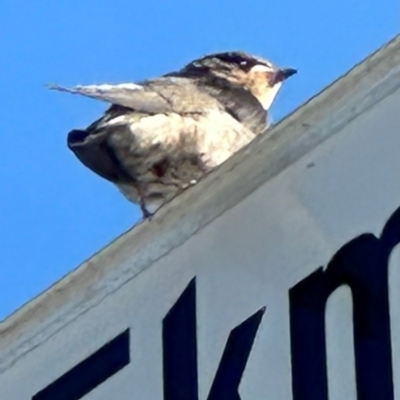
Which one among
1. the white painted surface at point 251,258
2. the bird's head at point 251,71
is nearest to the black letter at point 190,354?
the white painted surface at point 251,258

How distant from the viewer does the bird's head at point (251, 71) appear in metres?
4.80

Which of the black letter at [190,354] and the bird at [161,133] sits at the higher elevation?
the bird at [161,133]

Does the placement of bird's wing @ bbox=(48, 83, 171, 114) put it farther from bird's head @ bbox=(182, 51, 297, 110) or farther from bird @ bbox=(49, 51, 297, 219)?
bird's head @ bbox=(182, 51, 297, 110)

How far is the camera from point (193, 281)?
1670mm

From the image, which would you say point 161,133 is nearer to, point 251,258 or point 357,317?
point 251,258

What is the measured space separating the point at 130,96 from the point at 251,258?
6.99ft

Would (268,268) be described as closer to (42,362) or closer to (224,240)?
(224,240)

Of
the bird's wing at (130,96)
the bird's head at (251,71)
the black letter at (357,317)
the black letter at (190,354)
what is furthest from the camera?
the bird's head at (251,71)

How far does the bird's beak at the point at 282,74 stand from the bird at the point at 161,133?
444 mm

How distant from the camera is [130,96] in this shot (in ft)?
12.2

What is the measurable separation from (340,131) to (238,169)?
14 cm

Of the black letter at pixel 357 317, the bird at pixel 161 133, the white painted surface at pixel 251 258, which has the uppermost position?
the bird at pixel 161 133

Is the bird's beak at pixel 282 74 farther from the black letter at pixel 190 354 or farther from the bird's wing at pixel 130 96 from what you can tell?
the black letter at pixel 190 354

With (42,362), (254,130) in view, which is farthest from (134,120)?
(42,362)
